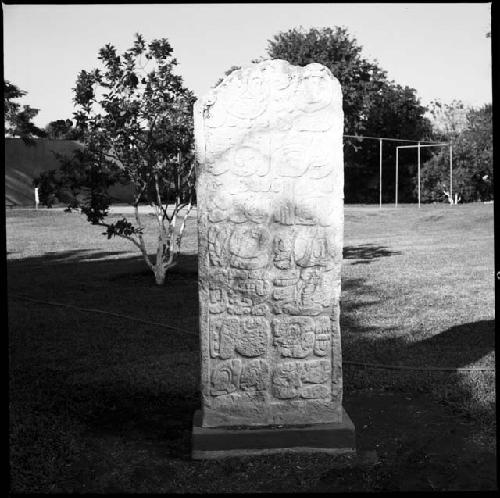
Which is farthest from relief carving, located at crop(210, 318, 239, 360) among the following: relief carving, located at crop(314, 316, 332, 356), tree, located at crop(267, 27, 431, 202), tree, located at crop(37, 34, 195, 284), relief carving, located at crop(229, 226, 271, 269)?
tree, located at crop(267, 27, 431, 202)

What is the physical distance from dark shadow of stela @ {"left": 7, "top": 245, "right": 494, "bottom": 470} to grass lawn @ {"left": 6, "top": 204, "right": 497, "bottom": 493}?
0.06 ft

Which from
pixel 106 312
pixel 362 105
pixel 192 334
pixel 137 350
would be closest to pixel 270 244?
pixel 137 350

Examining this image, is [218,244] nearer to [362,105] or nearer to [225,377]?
[225,377]

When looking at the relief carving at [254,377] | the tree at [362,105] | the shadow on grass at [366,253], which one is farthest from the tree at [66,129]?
the tree at [362,105]

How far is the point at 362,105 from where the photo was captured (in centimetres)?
3869

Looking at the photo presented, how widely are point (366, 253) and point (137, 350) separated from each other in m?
9.59

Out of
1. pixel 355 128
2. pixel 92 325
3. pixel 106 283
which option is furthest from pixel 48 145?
pixel 92 325

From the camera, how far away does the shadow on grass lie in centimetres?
1519

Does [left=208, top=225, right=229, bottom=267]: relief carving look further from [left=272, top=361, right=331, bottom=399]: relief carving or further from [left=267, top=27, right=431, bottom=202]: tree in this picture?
[left=267, top=27, right=431, bottom=202]: tree

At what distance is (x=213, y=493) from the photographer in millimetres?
4004

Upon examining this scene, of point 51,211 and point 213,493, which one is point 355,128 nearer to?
point 51,211

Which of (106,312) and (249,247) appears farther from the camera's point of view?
(106,312)

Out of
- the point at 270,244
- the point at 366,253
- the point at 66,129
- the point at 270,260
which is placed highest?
the point at 66,129

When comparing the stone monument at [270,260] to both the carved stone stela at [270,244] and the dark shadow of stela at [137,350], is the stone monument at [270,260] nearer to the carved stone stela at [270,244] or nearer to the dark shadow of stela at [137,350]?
the carved stone stela at [270,244]
